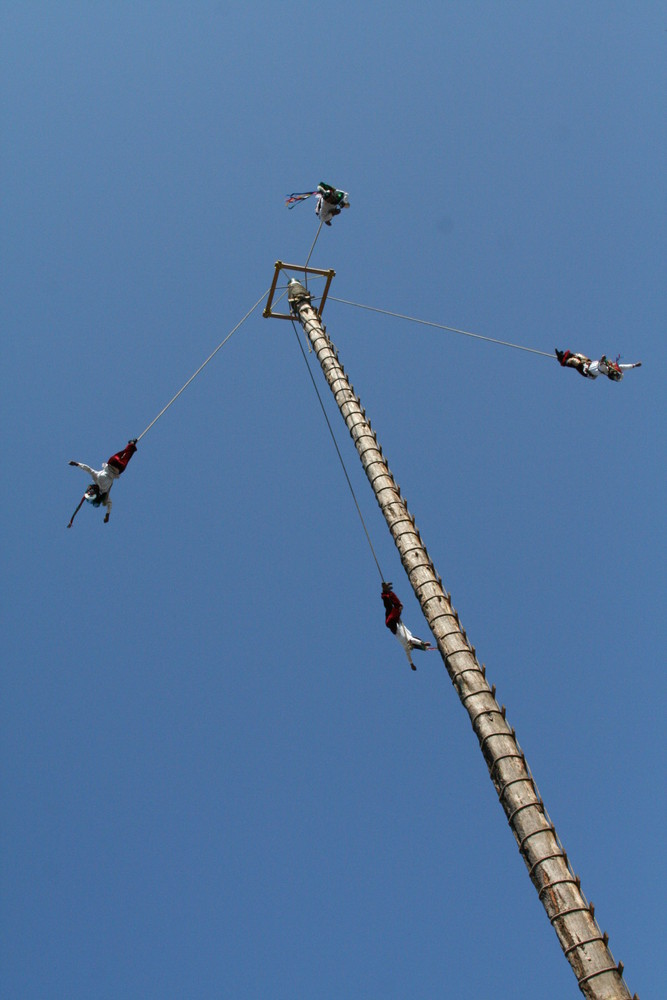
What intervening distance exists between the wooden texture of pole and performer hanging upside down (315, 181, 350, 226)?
723 centimetres

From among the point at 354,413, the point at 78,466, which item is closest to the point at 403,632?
the point at 354,413

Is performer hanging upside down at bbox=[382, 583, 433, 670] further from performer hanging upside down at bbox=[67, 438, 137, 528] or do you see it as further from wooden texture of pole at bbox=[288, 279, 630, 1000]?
performer hanging upside down at bbox=[67, 438, 137, 528]

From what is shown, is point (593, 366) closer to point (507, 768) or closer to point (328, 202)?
point (328, 202)

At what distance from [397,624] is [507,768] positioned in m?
2.99

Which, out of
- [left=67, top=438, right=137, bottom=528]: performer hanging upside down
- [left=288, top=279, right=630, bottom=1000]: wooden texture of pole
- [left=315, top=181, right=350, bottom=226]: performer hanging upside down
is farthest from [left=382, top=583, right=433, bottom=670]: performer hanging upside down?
[left=315, top=181, right=350, bottom=226]: performer hanging upside down

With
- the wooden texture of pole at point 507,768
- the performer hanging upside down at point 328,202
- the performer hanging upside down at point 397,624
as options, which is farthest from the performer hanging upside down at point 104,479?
the performer hanging upside down at point 328,202

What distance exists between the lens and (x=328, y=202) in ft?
50.3

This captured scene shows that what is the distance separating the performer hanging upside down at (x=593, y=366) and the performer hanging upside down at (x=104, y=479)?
7.96 meters

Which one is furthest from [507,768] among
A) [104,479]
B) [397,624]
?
[104,479]

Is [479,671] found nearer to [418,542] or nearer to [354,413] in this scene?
[418,542]

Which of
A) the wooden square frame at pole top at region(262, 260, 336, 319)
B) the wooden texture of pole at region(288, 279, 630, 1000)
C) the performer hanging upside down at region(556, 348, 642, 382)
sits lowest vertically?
the wooden texture of pole at region(288, 279, 630, 1000)

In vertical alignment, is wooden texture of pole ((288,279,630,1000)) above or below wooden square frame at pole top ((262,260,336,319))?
below

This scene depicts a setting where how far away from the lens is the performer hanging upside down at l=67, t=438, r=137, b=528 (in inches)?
458

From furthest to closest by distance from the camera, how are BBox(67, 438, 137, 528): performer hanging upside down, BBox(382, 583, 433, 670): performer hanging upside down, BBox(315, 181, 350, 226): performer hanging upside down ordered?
BBox(315, 181, 350, 226): performer hanging upside down, BBox(67, 438, 137, 528): performer hanging upside down, BBox(382, 583, 433, 670): performer hanging upside down
